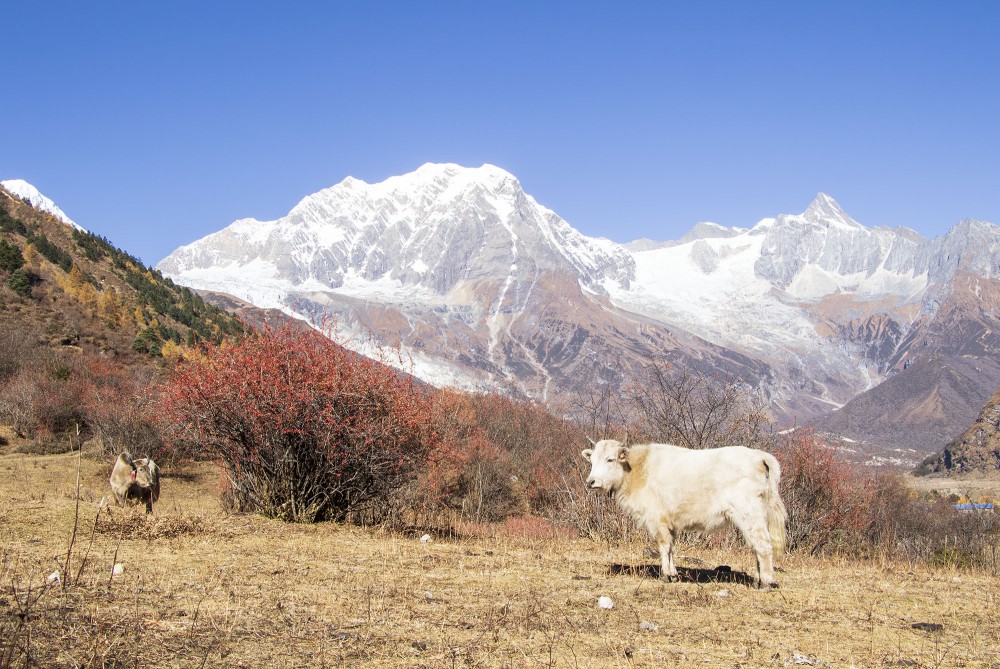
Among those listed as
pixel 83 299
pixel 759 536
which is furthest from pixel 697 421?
pixel 83 299

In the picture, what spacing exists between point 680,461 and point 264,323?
1097cm

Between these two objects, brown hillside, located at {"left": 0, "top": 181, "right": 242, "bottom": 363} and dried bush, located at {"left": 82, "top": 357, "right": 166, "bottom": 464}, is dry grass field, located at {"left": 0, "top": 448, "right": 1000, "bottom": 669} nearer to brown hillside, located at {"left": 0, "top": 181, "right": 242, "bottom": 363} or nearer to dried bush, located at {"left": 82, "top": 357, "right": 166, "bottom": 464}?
dried bush, located at {"left": 82, "top": 357, "right": 166, "bottom": 464}

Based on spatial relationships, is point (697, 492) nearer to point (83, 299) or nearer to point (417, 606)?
point (417, 606)

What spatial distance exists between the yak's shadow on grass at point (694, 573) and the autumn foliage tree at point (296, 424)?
6493 millimetres

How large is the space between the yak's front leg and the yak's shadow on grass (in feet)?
0.48

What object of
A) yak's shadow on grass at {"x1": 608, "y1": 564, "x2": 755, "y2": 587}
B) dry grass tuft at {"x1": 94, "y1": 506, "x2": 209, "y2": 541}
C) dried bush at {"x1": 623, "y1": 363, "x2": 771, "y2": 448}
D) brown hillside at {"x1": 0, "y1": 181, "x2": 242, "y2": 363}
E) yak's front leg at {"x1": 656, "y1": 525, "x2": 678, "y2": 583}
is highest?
brown hillside at {"x1": 0, "y1": 181, "x2": 242, "y2": 363}

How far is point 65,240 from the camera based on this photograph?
93.7m

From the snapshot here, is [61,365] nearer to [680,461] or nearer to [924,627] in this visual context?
[680,461]

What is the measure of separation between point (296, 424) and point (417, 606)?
8.34 meters

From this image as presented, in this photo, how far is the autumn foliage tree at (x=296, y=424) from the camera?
1673cm

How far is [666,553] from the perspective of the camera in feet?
39.7

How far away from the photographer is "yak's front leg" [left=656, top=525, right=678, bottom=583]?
12.0 m

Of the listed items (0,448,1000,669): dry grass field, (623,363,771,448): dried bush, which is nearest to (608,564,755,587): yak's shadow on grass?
(0,448,1000,669): dry grass field

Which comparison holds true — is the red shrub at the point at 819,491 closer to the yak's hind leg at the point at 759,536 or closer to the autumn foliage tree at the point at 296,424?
the autumn foliage tree at the point at 296,424
